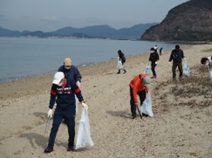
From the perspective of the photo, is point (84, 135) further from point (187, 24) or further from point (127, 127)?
point (187, 24)

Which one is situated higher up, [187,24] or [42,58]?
[187,24]

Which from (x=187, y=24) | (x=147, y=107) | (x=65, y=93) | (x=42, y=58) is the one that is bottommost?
(x=42, y=58)

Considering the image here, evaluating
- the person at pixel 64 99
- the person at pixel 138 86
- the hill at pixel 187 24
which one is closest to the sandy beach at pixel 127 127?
the person at pixel 138 86

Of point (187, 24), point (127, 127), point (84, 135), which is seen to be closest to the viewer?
point (84, 135)

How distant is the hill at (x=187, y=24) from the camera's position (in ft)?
467

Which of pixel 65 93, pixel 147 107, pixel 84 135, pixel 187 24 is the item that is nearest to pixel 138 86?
pixel 147 107

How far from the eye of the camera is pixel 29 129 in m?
8.54

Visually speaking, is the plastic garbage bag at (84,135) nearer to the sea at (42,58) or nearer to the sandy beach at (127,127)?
the sandy beach at (127,127)

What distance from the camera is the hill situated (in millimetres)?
142375

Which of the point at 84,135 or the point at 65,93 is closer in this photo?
the point at 65,93

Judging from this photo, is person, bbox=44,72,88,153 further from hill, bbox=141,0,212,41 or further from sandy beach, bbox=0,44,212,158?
hill, bbox=141,0,212,41

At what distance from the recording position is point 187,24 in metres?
159

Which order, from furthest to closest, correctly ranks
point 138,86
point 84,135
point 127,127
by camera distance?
point 138,86, point 127,127, point 84,135

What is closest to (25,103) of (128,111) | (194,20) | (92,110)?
(92,110)
